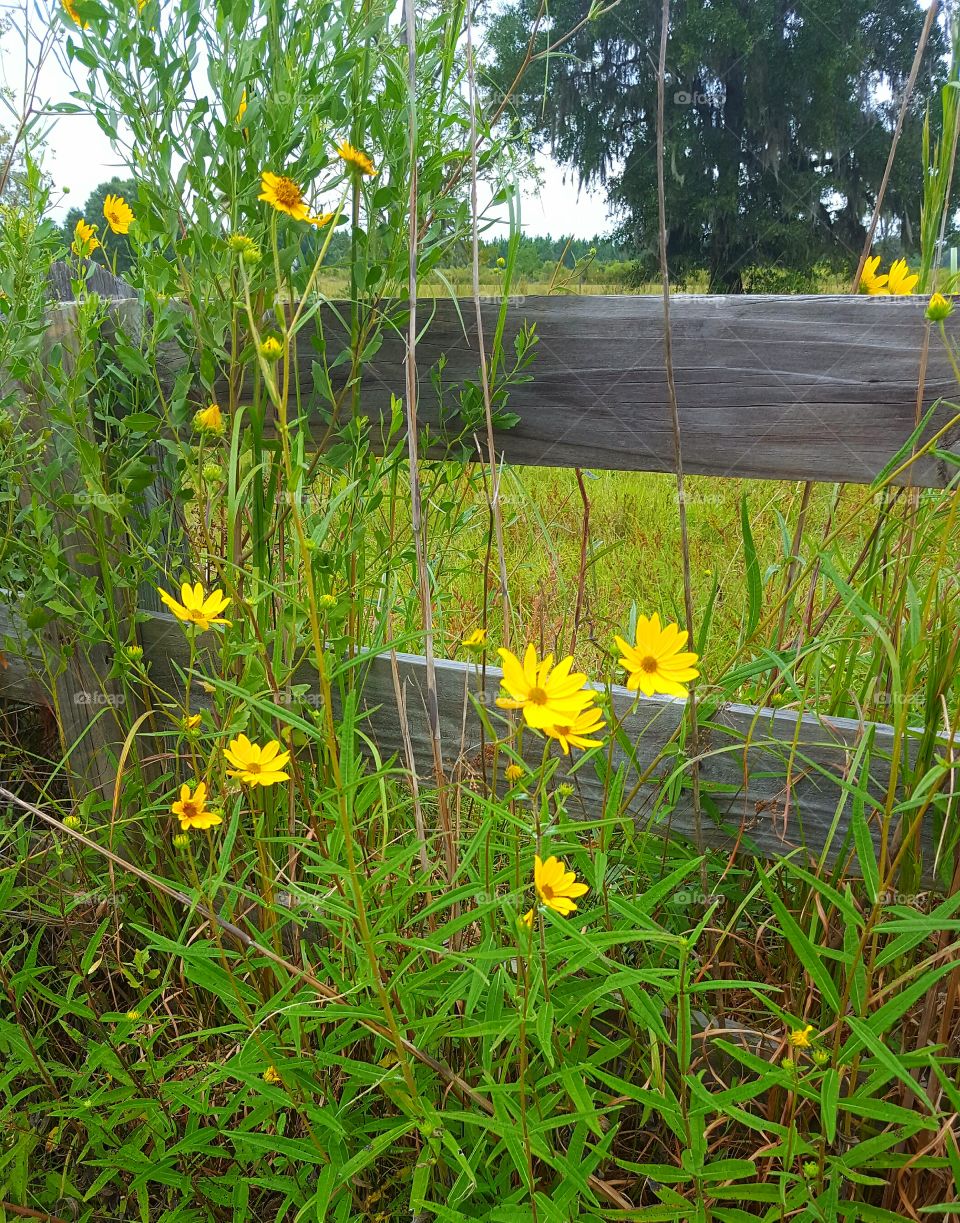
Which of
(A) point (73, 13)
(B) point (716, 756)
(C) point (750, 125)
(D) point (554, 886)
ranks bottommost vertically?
(B) point (716, 756)

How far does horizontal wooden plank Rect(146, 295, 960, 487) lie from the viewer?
1258 mm

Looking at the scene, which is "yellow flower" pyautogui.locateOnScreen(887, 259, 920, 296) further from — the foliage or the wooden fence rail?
the foliage

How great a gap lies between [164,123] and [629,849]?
1167 mm

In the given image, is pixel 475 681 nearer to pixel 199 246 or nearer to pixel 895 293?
pixel 199 246

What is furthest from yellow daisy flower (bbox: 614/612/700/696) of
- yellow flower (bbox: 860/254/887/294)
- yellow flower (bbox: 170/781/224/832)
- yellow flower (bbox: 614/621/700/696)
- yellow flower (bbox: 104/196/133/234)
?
yellow flower (bbox: 104/196/133/234)

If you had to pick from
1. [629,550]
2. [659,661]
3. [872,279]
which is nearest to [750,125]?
[629,550]

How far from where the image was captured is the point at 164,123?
4.03ft

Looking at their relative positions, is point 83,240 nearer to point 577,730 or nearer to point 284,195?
point 284,195

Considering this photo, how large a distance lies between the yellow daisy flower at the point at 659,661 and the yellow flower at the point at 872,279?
79cm

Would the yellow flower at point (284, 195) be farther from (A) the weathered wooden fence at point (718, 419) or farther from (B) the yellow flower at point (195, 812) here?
(B) the yellow flower at point (195, 812)

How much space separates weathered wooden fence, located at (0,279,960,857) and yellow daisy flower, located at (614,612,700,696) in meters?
0.34

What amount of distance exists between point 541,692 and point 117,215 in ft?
4.25

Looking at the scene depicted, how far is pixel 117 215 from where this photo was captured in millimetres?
1563

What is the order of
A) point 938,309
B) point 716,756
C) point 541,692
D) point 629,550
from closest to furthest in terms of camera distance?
point 541,692, point 938,309, point 716,756, point 629,550
